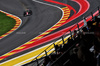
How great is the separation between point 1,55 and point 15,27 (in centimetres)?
625

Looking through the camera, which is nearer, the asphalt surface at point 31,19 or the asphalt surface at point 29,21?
the asphalt surface at point 29,21

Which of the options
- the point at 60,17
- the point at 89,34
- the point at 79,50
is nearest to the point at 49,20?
the point at 60,17

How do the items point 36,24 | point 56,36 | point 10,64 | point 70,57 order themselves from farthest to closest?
point 36,24 → point 56,36 → point 10,64 → point 70,57

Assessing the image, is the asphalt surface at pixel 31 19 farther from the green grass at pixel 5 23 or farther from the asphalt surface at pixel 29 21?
the green grass at pixel 5 23

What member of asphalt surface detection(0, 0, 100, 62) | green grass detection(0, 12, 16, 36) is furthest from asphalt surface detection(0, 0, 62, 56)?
green grass detection(0, 12, 16, 36)

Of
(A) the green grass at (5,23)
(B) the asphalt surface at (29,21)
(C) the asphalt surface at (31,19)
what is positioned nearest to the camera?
(B) the asphalt surface at (29,21)

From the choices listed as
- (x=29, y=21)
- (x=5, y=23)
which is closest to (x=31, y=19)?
(x=29, y=21)

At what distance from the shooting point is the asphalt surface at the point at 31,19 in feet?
62.7

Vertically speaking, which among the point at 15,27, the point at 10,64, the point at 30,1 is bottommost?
the point at 10,64

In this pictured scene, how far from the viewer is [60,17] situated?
74.0 feet

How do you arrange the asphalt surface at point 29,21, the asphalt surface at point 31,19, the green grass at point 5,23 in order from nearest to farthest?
the asphalt surface at point 29,21 < the asphalt surface at point 31,19 < the green grass at point 5,23

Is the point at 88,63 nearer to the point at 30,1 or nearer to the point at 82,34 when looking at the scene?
the point at 82,34

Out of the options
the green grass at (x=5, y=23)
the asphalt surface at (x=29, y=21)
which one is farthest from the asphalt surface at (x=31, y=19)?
the green grass at (x=5, y=23)

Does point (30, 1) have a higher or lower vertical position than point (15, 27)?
higher
